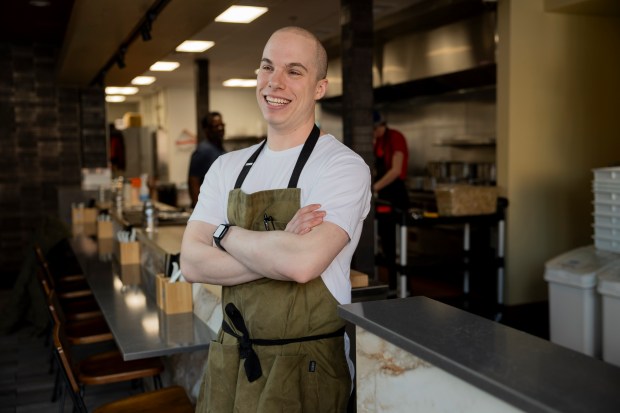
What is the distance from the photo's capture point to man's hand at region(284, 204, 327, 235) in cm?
158

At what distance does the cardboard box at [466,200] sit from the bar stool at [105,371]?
2768 millimetres

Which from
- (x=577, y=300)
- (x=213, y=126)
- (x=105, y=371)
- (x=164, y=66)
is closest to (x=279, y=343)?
(x=105, y=371)

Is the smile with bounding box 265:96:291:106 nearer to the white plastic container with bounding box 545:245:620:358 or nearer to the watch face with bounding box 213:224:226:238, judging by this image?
the watch face with bounding box 213:224:226:238

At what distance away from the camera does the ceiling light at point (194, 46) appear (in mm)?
8093

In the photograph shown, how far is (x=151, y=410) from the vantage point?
2746mm

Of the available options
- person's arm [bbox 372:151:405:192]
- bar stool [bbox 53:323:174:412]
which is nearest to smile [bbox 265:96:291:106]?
bar stool [bbox 53:323:174:412]

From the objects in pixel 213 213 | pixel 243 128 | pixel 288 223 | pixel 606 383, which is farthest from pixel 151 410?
pixel 243 128

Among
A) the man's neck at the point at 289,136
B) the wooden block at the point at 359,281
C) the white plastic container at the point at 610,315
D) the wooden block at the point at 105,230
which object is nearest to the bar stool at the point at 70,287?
the wooden block at the point at 105,230

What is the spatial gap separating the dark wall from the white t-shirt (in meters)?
7.42

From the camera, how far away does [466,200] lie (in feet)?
17.4

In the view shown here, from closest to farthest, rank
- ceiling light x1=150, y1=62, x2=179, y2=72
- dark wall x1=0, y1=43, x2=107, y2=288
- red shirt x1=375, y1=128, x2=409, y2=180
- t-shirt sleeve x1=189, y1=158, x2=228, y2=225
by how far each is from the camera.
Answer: t-shirt sleeve x1=189, y1=158, x2=228, y2=225 < red shirt x1=375, y1=128, x2=409, y2=180 < dark wall x1=0, y1=43, x2=107, y2=288 < ceiling light x1=150, y1=62, x2=179, y2=72

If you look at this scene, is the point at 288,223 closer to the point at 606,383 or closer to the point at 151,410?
the point at 606,383

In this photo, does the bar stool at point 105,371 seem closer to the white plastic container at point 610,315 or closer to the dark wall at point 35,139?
the white plastic container at point 610,315

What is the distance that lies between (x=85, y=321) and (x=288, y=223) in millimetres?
2901
